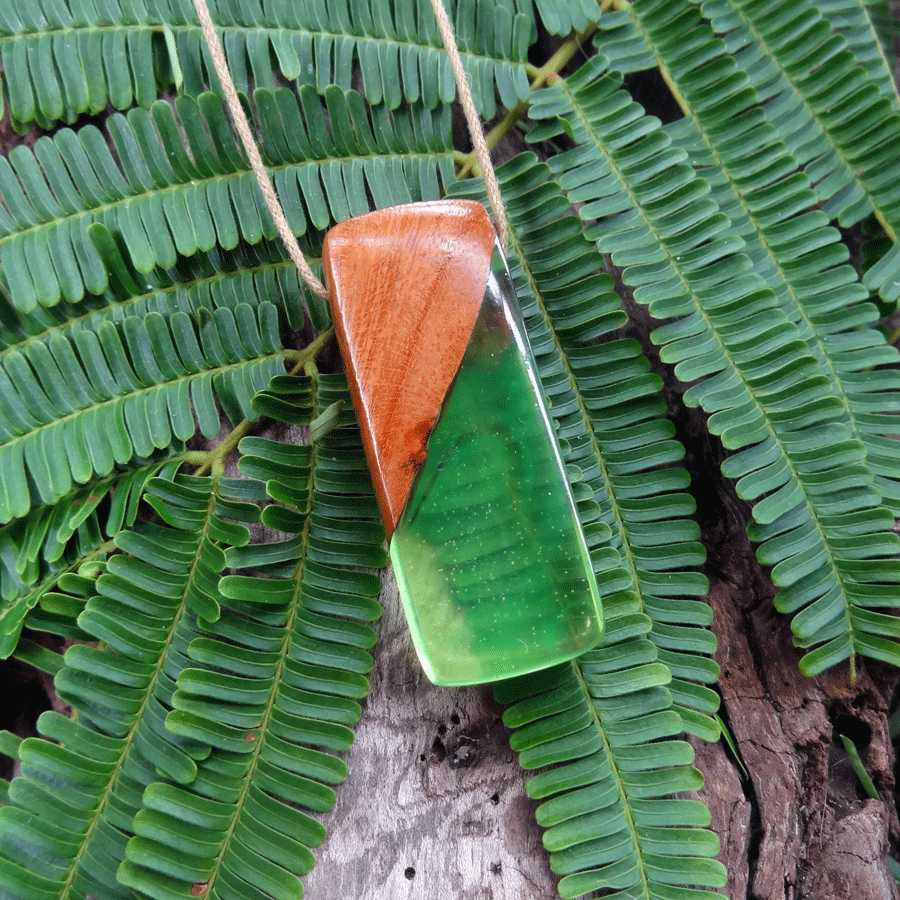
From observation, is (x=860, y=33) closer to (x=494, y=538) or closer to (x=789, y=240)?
(x=789, y=240)

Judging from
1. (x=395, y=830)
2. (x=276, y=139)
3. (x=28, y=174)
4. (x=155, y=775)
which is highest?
(x=28, y=174)

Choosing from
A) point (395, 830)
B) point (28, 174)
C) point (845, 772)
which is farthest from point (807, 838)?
point (28, 174)

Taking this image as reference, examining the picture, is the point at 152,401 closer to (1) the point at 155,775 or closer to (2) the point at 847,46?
(1) the point at 155,775

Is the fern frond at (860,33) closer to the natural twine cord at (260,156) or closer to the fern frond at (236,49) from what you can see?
the fern frond at (236,49)

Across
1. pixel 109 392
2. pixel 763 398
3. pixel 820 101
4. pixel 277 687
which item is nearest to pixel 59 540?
pixel 109 392

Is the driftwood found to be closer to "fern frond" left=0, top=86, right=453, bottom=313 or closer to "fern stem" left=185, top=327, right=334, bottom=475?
"fern stem" left=185, top=327, right=334, bottom=475

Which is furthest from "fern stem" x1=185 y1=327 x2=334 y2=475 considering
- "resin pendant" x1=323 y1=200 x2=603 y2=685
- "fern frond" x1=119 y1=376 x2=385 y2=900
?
"resin pendant" x1=323 y1=200 x2=603 y2=685
